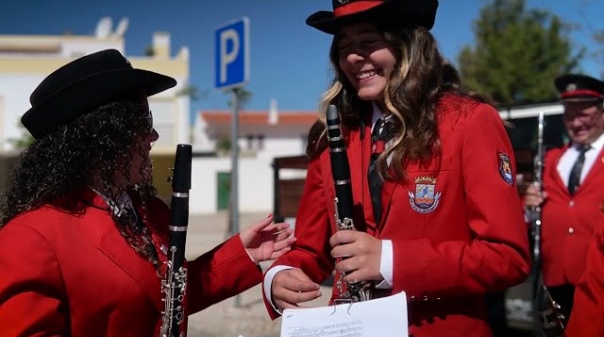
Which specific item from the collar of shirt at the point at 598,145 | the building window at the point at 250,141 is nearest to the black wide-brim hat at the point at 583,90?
the collar of shirt at the point at 598,145

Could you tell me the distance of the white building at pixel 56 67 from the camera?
36562 mm

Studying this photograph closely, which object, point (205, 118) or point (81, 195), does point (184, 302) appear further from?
point (205, 118)

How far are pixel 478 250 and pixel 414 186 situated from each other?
257 millimetres

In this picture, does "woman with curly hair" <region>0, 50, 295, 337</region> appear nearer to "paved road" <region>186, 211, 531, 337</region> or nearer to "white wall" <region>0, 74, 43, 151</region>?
"paved road" <region>186, 211, 531, 337</region>

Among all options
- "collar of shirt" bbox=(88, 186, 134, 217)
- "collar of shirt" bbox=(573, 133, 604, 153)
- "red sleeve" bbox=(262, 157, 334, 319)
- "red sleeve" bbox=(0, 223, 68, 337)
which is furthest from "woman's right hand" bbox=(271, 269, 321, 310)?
"collar of shirt" bbox=(573, 133, 604, 153)

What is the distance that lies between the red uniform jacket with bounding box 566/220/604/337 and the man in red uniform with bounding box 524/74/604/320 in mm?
2307

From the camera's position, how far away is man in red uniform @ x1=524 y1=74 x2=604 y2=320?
15.2ft

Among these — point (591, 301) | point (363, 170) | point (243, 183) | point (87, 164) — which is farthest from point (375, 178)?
point (243, 183)

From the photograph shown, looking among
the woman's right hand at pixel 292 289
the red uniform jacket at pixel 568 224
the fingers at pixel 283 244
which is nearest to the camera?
the woman's right hand at pixel 292 289

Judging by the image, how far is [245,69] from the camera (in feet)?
23.9

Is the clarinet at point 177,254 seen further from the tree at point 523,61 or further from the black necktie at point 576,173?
the tree at point 523,61

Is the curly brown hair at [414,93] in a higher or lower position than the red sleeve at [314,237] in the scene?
higher

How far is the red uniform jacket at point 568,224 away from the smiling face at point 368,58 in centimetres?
269

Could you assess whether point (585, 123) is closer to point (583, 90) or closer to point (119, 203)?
point (583, 90)
